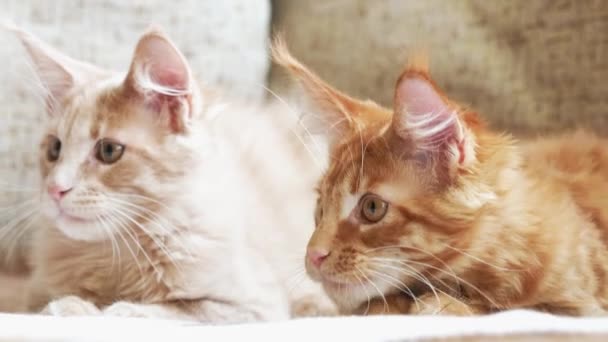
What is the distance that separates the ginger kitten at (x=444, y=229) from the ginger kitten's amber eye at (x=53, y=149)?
0.53 metres

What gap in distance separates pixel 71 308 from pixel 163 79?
1.33ft

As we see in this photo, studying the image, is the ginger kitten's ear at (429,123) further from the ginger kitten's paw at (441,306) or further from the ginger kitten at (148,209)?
the ginger kitten at (148,209)

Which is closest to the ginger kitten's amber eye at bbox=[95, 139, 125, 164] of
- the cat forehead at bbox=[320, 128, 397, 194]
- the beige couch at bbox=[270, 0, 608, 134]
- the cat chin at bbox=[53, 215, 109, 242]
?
the cat chin at bbox=[53, 215, 109, 242]

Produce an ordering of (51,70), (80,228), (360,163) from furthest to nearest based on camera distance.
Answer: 1. (51,70)
2. (80,228)
3. (360,163)

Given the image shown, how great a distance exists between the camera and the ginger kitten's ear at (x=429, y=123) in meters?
0.90

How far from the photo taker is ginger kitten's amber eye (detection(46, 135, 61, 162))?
132cm

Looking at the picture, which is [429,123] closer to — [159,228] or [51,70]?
[159,228]

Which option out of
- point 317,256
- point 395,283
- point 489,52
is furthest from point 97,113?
point 489,52

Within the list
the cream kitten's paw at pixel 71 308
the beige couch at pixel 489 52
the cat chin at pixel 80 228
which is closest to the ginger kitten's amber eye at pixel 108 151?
the cat chin at pixel 80 228

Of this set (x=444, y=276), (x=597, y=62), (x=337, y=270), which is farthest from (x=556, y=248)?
(x=597, y=62)

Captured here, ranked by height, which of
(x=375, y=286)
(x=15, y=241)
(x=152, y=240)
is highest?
(x=375, y=286)

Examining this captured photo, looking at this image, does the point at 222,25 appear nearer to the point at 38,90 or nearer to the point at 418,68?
the point at 38,90

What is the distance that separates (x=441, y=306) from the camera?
0.97 m

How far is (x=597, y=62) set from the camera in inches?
59.2
